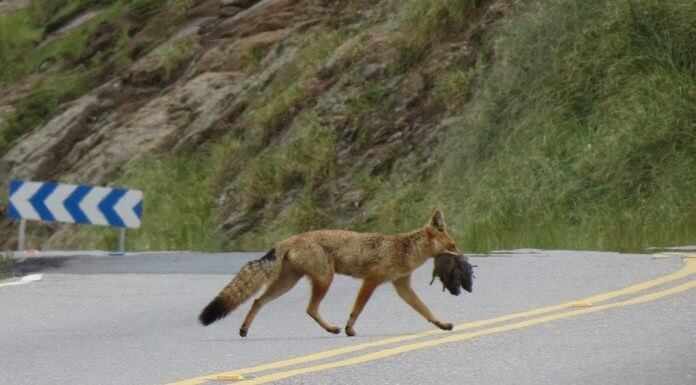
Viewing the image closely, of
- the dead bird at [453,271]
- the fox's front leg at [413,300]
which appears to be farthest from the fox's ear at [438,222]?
the fox's front leg at [413,300]

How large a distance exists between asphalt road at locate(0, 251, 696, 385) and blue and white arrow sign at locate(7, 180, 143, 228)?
7480mm

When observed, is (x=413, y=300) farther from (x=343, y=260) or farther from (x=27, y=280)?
(x=27, y=280)

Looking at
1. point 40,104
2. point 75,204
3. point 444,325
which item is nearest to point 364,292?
point 444,325

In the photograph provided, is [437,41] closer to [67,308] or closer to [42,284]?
[42,284]

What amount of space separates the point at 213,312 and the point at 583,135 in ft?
40.1

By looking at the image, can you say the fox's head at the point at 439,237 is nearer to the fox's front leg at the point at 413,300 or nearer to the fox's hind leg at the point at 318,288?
the fox's front leg at the point at 413,300

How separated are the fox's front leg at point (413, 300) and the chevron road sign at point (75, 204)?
42.5 feet

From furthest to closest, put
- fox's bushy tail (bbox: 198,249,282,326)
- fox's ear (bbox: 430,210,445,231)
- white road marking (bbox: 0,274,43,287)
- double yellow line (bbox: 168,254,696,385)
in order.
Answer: white road marking (bbox: 0,274,43,287) < fox's ear (bbox: 430,210,445,231) < fox's bushy tail (bbox: 198,249,282,326) < double yellow line (bbox: 168,254,696,385)

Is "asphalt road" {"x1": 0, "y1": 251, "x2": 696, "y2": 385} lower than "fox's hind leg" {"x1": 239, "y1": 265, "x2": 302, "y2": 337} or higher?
lower

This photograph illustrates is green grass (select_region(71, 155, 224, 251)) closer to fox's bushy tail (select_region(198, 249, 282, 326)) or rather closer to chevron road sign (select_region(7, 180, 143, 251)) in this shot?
chevron road sign (select_region(7, 180, 143, 251))

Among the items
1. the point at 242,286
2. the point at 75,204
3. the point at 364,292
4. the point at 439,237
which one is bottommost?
the point at 75,204

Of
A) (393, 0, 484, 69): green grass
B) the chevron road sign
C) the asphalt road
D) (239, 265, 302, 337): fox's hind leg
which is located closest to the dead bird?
the asphalt road

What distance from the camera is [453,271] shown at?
9.82 metres

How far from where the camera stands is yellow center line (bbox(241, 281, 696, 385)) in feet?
29.3
